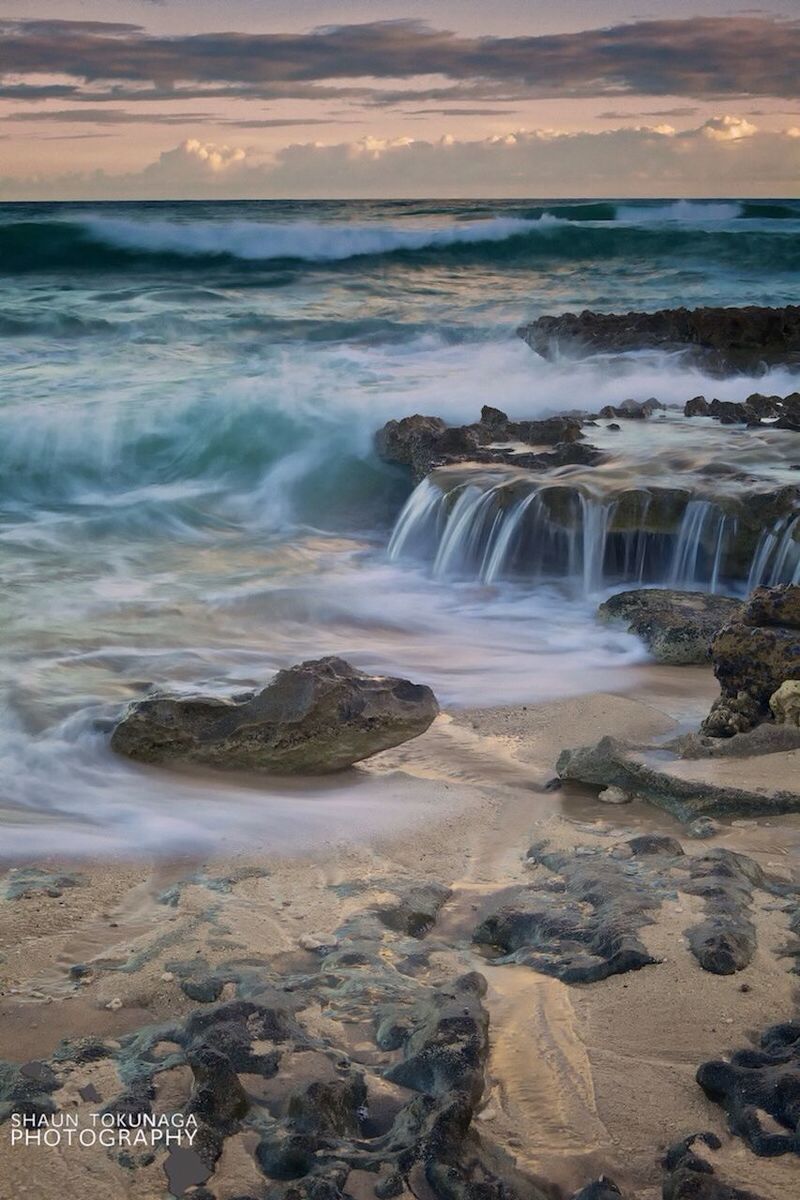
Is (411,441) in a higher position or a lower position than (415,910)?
higher

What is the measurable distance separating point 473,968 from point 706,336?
1209cm

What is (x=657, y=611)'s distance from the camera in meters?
7.06

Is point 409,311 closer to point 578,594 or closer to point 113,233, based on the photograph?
point 113,233

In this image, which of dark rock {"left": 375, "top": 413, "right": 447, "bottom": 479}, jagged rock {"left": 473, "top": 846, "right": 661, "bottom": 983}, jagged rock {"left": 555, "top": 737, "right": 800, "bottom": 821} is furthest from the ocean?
jagged rock {"left": 473, "top": 846, "right": 661, "bottom": 983}

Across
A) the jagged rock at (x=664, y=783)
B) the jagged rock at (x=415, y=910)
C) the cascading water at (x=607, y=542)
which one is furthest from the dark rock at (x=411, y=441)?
the jagged rock at (x=415, y=910)

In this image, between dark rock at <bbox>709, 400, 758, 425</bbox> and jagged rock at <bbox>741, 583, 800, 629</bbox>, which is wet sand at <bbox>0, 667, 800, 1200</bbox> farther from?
dark rock at <bbox>709, 400, 758, 425</bbox>

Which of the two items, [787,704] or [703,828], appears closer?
[703,828]

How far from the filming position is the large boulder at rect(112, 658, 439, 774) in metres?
5.16

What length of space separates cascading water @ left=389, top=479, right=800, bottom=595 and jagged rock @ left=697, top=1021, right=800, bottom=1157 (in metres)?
5.36

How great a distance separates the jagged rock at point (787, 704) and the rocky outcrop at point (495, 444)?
4.67 metres

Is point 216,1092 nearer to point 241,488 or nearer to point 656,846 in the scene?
point 656,846

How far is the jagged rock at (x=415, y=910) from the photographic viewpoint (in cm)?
364

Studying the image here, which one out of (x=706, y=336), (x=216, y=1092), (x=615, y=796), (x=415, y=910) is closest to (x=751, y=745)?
(x=615, y=796)

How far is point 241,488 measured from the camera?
1244cm
